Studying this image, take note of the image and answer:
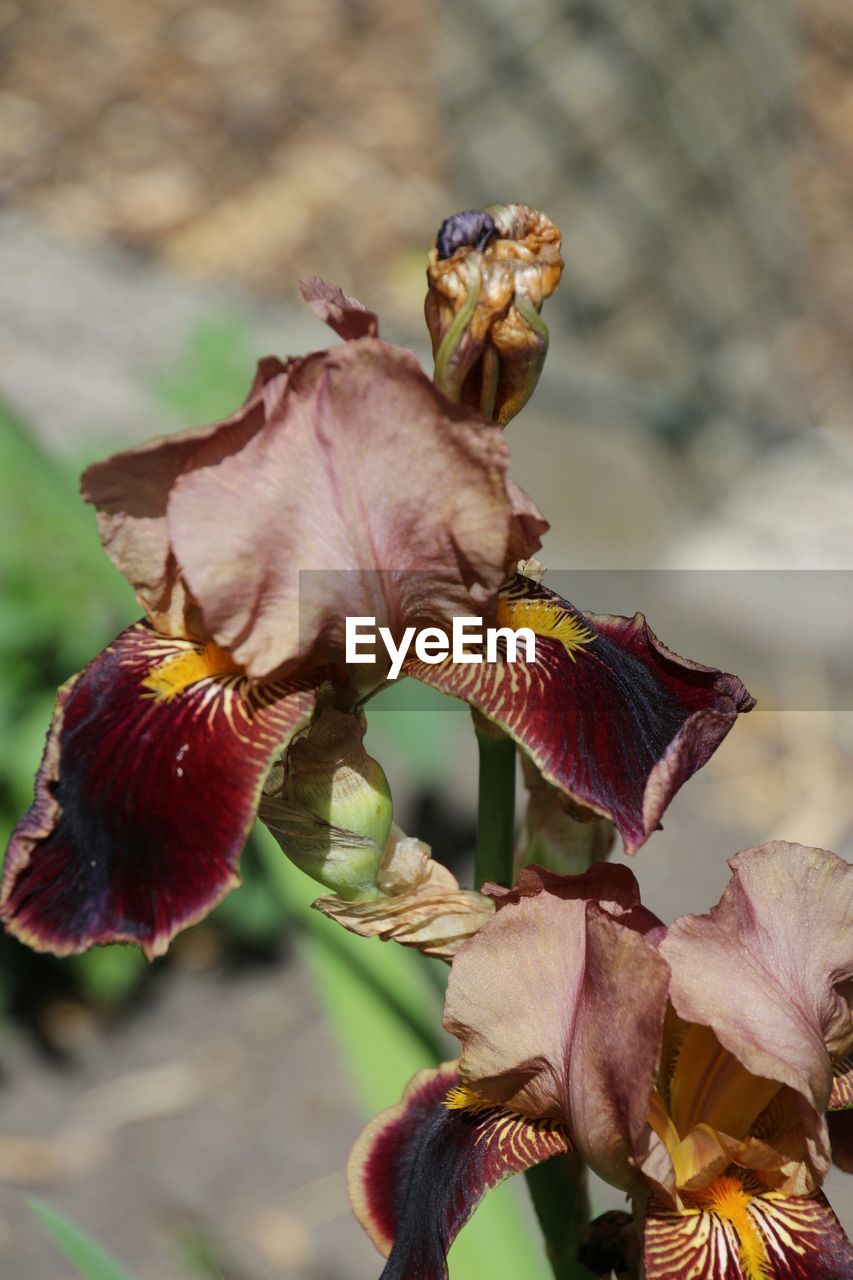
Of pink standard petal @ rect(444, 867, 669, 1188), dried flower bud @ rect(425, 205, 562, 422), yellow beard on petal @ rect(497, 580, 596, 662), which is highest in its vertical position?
dried flower bud @ rect(425, 205, 562, 422)

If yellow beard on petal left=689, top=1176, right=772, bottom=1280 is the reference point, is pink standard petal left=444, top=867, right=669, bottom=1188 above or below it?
above

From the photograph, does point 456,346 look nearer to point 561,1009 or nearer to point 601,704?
point 601,704

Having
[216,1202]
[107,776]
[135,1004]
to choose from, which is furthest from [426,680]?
[135,1004]

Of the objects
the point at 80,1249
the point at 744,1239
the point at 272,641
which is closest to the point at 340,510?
the point at 272,641

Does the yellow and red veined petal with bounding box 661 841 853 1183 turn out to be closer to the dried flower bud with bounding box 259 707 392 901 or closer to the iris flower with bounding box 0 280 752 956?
the iris flower with bounding box 0 280 752 956

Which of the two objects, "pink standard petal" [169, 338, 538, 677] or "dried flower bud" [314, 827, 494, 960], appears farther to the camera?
"dried flower bud" [314, 827, 494, 960]

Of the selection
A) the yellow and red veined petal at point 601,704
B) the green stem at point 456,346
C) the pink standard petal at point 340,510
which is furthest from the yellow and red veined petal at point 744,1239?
the green stem at point 456,346

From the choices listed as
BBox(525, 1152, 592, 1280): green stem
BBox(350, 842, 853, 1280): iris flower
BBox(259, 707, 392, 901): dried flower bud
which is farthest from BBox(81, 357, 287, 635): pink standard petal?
BBox(525, 1152, 592, 1280): green stem
